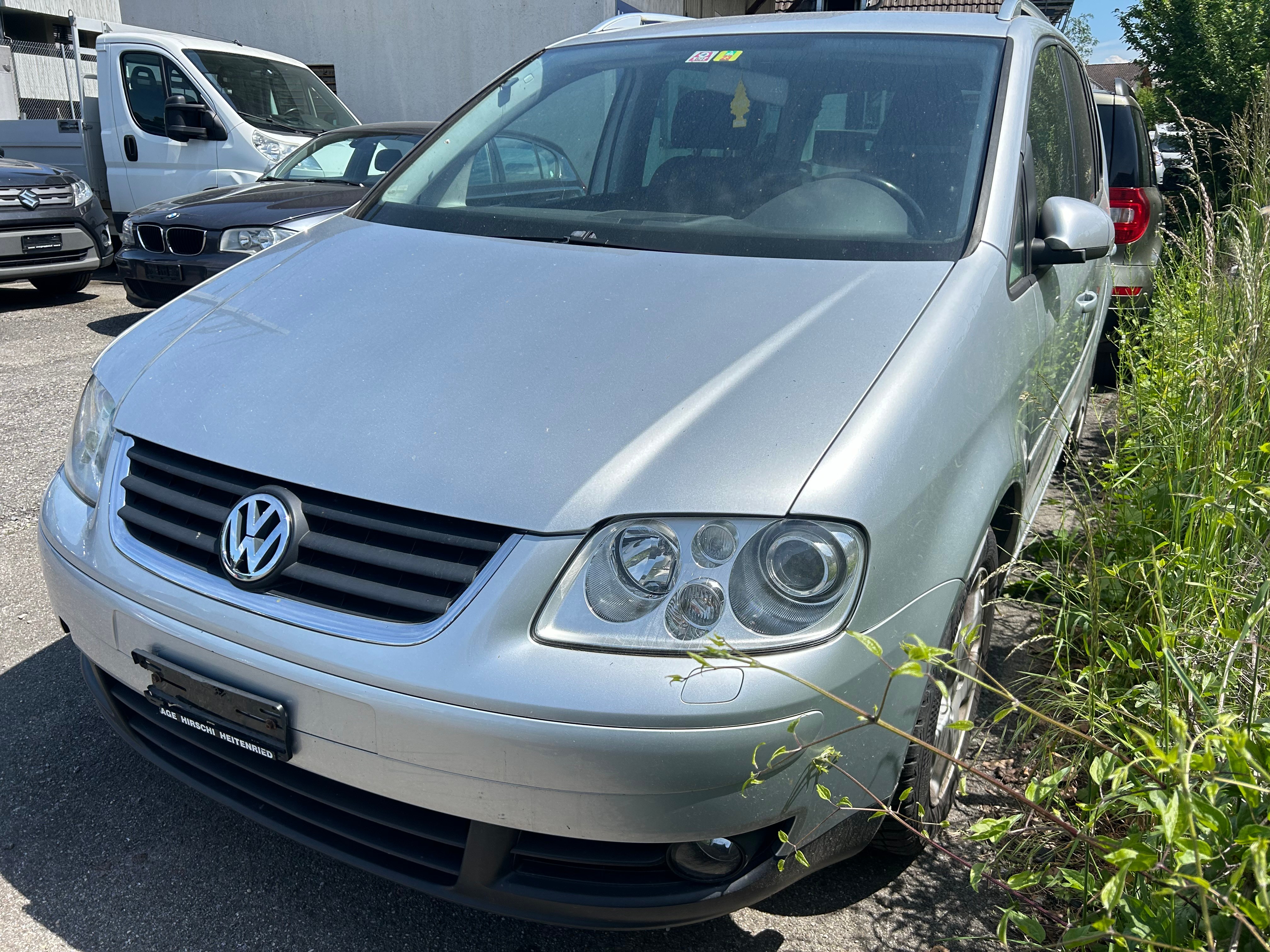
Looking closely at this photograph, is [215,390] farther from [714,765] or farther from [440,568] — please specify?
[714,765]

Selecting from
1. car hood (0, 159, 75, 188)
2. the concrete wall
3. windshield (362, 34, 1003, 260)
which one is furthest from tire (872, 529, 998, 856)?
the concrete wall

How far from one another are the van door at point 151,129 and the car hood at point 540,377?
7.49m

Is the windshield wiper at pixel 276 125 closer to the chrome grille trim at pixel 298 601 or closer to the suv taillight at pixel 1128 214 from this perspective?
the suv taillight at pixel 1128 214

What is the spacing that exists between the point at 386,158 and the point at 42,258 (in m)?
2.88

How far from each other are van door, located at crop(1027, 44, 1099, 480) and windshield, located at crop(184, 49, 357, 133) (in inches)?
293

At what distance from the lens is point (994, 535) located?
2.36m

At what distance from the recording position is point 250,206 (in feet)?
22.2

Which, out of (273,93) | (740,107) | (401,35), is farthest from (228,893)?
(401,35)

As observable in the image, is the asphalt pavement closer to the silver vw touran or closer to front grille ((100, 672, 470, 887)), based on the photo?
the silver vw touran

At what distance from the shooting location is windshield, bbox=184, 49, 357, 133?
30.1ft

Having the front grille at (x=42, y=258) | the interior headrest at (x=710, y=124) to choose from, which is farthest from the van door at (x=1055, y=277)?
the front grille at (x=42, y=258)

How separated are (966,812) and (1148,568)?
0.87 m

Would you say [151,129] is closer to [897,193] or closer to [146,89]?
[146,89]

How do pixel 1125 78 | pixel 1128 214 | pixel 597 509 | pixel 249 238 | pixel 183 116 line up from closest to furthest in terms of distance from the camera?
1. pixel 597 509
2. pixel 1128 214
3. pixel 249 238
4. pixel 183 116
5. pixel 1125 78
